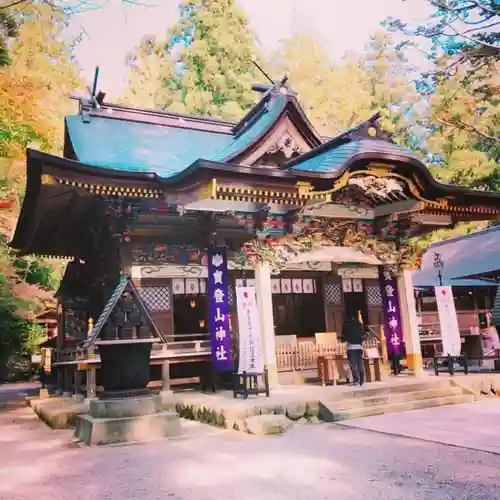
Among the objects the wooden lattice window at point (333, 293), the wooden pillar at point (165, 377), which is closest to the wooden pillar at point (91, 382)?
the wooden pillar at point (165, 377)

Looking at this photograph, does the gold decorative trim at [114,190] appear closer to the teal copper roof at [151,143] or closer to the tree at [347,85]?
the teal copper roof at [151,143]

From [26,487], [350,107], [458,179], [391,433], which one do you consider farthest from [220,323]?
[350,107]

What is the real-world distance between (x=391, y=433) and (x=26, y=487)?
467cm

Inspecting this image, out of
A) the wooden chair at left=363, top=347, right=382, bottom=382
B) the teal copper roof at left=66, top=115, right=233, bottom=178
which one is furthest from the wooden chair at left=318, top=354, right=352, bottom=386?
the teal copper roof at left=66, top=115, right=233, bottom=178

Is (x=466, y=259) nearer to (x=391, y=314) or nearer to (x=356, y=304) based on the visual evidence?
(x=356, y=304)

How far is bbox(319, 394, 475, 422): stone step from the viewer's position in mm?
8641

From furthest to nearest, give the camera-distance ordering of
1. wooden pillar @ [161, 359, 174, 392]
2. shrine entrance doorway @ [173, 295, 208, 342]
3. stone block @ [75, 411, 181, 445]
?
shrine entrance doorway @ [173, 295, 208, 342] → wooden pillar @ [161, 359, 174, 392] → stone block @ [75, 411, 181, 445]

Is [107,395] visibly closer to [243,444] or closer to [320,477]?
[243,444]

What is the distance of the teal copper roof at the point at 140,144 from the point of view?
11.9m

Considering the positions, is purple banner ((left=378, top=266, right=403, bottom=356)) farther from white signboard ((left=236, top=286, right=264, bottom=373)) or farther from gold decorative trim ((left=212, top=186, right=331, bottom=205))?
white signboard ((left=236, top=286, right=264, bottom=373))

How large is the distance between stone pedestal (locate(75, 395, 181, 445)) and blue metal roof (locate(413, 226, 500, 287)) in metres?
13.7

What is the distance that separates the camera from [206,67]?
34.7 metres

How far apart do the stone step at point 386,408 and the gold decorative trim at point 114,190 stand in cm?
493

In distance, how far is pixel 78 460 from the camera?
6.39 m
